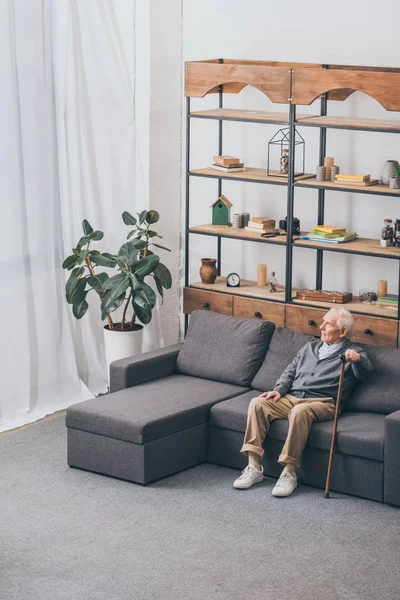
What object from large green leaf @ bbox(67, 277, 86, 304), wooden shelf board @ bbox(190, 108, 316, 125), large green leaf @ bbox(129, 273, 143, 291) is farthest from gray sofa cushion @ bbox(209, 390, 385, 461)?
wooden shelf board @ bbox(190, 108, 316, 125)

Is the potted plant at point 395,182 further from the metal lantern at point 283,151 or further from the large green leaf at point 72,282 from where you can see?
the large green leaf at point 72,282

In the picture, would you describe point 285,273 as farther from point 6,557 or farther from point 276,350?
point 6,557

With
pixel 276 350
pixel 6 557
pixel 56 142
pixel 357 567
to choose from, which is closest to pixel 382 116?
pixel 276 350

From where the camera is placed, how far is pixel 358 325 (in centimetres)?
581

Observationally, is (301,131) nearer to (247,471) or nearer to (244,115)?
(244,115)

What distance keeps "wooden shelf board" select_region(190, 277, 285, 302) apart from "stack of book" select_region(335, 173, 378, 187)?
0.83m

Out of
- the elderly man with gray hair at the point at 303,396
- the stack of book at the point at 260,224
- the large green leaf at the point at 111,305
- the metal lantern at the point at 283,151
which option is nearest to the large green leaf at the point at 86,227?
the large green leaf at the point at 111,305

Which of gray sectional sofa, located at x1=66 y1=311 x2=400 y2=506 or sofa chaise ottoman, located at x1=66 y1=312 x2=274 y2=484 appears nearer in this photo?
gray sectional sofa, located at x1=66 y1=311 x2=400 y2=506

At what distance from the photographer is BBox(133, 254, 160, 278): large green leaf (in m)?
6.23

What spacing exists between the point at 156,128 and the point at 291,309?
66.0 inches

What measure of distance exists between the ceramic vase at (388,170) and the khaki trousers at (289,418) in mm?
1364

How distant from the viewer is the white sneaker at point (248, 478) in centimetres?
509

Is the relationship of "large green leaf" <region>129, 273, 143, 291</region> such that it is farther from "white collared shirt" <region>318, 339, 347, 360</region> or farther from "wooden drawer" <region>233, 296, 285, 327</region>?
"white collared shirt" <region>318, 339, 347, 360</region>

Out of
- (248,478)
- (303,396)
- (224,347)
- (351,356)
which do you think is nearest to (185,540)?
(248,478)
